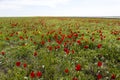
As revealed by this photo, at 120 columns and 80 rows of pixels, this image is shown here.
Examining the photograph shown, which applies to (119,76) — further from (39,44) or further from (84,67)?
(39,44)

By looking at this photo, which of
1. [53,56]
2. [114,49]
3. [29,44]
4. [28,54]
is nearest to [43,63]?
[53,56]

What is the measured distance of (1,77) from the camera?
7.34 metres

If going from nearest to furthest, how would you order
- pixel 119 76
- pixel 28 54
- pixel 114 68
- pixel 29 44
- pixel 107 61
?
pixel 119 76
pixel 114 68
pixel 107 61
pixel 28 54
pixel 29 44

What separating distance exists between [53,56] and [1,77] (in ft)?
7.87

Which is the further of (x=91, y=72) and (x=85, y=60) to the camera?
(x=85, y=60)

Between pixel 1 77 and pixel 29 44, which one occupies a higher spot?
pixel 29 44

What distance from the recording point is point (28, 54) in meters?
9.27

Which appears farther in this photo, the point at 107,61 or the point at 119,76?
the point at 107,61

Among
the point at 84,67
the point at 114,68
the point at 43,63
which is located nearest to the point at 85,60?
the point at 84,67

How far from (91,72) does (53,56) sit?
1878mm

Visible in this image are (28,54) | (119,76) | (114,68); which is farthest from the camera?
(28,54)

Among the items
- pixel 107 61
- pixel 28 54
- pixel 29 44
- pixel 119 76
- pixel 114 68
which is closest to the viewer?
pixel 119 76

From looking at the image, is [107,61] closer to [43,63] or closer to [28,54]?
[43,63]

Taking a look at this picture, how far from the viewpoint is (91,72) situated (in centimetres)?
771
